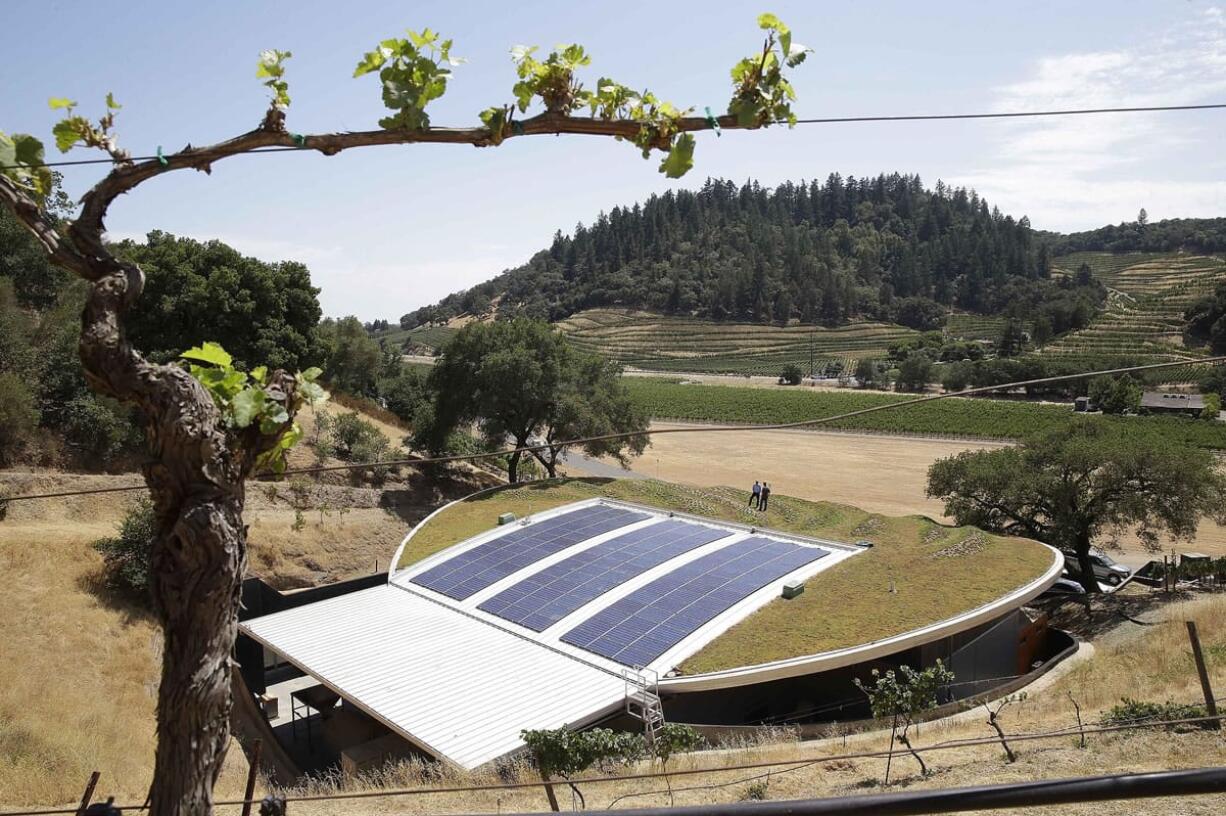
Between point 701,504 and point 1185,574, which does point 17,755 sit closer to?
point 701,504

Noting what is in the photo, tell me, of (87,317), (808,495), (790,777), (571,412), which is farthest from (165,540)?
(808,495)

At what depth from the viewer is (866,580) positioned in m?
19.6

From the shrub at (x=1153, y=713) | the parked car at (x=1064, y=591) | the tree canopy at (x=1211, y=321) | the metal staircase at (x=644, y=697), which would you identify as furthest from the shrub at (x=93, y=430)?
the tree canopy at (x=1211, y=321)

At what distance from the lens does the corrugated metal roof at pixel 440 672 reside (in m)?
13.9

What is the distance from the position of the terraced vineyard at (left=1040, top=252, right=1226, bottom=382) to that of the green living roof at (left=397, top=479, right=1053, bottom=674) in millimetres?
79781

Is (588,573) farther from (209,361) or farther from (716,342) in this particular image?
(716,342)

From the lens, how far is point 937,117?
7277 mm

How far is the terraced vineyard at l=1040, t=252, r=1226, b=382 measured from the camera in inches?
3844

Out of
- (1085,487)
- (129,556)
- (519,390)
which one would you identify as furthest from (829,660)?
(519,390)

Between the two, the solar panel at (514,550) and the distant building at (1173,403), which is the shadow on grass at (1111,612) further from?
the distant building at (1173,403)

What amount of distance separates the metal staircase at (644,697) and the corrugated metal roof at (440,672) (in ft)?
0.69

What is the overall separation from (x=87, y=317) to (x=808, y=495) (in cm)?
5279

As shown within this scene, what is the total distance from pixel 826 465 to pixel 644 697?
5309cm

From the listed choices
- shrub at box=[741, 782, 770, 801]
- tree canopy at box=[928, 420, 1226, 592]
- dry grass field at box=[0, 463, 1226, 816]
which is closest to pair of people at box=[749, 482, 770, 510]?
tree canopy at box=[928, 420, 1226, 592]
